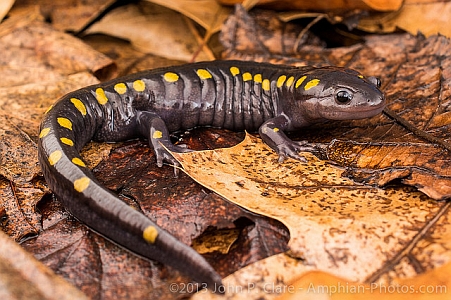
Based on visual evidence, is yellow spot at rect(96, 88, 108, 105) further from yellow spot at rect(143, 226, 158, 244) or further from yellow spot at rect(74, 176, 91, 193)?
yellow spot at rect(143, 226, 158, 244)

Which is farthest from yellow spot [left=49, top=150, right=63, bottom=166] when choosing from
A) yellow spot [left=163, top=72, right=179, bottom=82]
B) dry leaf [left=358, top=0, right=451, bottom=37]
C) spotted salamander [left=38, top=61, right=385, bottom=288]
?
dry leaf [left=358, top=0, right=451, bottom=37]

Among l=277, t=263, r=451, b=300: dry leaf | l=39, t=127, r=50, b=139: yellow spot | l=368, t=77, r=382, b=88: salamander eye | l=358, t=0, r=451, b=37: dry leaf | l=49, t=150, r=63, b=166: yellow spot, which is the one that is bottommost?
l=277, t=263, r=451, b=300: dry leaf

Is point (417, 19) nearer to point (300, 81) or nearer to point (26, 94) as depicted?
point (300, 81)

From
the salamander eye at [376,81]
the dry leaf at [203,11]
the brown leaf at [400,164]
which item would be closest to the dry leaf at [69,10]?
the dry leaf at [203,11]

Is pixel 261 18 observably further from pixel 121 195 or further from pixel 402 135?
pixel 121 195

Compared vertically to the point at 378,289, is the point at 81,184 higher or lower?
higher

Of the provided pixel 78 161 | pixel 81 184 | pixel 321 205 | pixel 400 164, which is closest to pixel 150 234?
pixel 81 184
